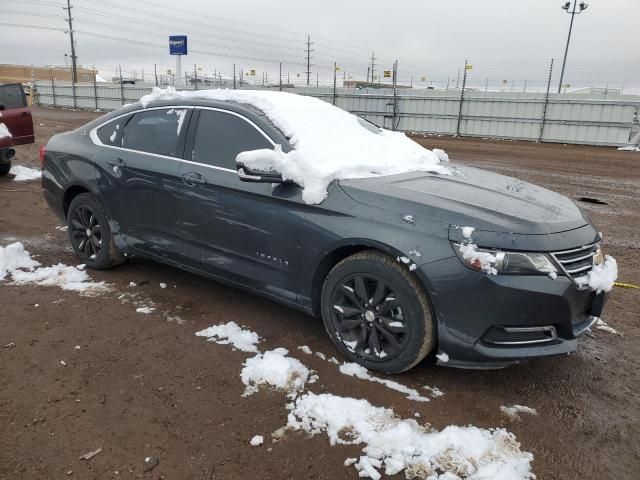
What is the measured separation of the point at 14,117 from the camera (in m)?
8.88

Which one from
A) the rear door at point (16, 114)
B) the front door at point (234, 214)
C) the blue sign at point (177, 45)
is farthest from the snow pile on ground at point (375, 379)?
the blue sign at point (177, 45)

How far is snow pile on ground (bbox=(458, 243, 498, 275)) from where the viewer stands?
2609 mm

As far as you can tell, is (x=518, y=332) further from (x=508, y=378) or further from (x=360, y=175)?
(x=360, y=175)

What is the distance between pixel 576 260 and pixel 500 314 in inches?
22.6

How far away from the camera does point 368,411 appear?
8.81 feet

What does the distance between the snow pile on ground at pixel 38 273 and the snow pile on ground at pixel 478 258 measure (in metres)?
3.08

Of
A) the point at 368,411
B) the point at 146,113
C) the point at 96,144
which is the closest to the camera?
the point at 368,411

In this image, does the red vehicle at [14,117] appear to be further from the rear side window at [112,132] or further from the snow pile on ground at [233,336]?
the snow pile on ground at [233,336]

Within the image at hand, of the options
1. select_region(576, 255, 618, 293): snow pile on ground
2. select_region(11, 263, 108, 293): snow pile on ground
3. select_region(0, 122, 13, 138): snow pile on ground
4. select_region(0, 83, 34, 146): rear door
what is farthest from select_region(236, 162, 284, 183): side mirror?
→ select_region(0, 83, 34, 146): rear door

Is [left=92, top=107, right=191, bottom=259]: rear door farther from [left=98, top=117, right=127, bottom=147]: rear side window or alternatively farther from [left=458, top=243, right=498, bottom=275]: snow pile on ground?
[left=458, top=243, right=498, bottom=275]: snow pile on ground

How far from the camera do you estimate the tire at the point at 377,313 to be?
9.22 feet

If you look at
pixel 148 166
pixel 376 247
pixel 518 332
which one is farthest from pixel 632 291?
pixel 148 166

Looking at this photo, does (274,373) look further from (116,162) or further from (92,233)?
(92,233)

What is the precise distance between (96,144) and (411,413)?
3.53m
